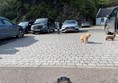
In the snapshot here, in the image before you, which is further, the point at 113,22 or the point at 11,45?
the point at 113,22

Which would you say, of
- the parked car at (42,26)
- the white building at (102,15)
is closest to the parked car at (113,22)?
the parked car at (42,26)

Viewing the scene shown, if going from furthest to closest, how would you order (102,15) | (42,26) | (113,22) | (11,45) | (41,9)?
(102,15) → (41,9) → (42,26) → (113,22) → (11,45)

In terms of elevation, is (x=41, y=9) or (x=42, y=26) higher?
(x=41, y=9)

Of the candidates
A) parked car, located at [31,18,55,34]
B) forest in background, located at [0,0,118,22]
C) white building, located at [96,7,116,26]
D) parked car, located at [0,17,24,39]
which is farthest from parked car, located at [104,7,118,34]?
white building, located at [96,7,116,26]

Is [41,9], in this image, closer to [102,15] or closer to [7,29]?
[7,29]

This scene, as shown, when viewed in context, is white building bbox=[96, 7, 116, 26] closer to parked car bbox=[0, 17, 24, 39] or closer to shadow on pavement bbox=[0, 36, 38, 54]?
parked car bbox=[0, 17, 24, 39]

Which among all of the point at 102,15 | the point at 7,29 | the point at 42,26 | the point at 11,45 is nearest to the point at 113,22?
the point at 11,45

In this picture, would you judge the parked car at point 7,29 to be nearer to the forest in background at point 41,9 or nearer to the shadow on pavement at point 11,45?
the shadow on pavement at point 11,45

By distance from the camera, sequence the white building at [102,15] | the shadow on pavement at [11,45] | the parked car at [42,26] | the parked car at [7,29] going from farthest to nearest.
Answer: the white building at [102,15]
the parked car at [42,26]
the parked car at [7,29]
the shadow on pavement at [11,45]

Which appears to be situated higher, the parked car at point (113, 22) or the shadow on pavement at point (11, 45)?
the parked car at point (113, 22)

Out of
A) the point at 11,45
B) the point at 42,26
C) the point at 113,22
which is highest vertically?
the point at 113,22

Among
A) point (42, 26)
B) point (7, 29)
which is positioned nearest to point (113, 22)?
point (7, 29)

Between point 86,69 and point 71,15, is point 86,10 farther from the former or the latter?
point 86,69

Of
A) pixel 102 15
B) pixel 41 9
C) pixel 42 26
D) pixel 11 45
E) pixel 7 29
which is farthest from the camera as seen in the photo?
pixel 102 15
